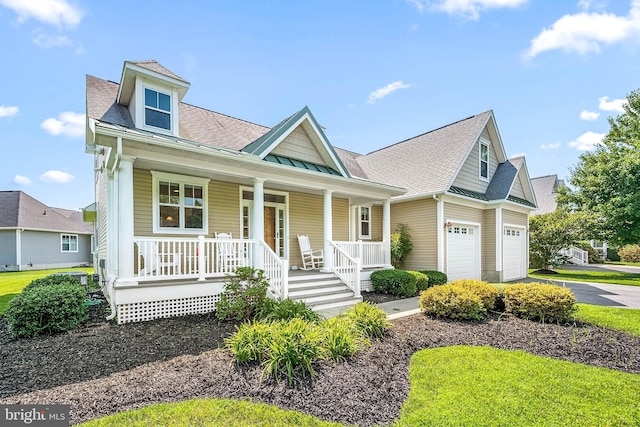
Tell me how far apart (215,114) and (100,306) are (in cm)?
739

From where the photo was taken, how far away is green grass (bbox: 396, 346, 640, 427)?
3186 mm

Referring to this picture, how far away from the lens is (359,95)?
12.2 meters

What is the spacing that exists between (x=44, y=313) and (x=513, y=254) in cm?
1791

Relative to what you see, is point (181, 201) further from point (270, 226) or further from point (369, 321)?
point (369, 321)

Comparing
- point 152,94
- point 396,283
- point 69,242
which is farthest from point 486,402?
point 69,242

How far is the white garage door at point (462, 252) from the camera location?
12.9m

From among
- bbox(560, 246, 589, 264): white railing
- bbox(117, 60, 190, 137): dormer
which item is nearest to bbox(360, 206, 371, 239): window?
bbox(117, 60, 190, 137): dormer

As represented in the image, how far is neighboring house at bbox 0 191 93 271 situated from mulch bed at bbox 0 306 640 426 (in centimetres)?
2103

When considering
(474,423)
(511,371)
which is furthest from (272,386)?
(511,371)

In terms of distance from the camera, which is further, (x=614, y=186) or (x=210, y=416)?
(x=614, y=186)

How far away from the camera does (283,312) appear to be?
6.03m

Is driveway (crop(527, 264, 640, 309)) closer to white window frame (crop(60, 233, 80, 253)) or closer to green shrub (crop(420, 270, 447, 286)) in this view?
green shrub (crop(420, 270, 447, 286))

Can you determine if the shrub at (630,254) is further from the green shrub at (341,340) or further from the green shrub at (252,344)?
the green shrub at (252,344)

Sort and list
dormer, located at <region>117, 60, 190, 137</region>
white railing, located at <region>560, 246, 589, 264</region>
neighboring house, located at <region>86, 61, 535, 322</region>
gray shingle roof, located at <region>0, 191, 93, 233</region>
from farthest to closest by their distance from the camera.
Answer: white railing, located at <region>560, 246, 589, 264</region>
gray shingle roof, located at <region>0, 191, 93, 233</region>
dormer, located at <region>117, 60, 190, 137</region>
neighboring house, located at <region>86, 61, 535, 322</region>
